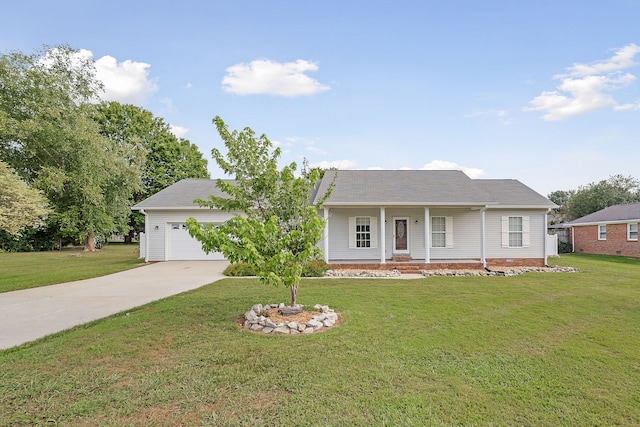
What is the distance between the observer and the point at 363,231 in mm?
14602

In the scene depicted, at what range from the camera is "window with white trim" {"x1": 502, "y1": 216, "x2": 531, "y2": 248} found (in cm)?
1483

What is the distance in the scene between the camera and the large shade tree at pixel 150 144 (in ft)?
105

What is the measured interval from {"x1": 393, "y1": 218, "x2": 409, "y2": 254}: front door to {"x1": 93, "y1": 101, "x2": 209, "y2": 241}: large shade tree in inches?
1014

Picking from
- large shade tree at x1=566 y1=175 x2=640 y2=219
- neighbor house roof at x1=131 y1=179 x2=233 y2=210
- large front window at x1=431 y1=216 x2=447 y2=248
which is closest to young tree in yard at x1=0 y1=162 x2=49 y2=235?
neighbor house roof at x1=131 y1=179 x2=233 y2=210

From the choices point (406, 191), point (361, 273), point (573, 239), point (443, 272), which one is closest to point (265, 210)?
point (361, 273)

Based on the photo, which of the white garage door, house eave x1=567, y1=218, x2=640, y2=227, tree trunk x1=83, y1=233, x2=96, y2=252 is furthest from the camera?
tree trunk x1=83, y1=233, x2=96, y2=252

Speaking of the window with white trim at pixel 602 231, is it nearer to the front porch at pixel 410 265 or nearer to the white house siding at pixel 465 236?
the white house siding at pixel 465 236

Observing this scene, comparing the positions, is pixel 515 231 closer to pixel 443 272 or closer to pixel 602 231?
pixel 443 272

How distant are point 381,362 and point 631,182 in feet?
159

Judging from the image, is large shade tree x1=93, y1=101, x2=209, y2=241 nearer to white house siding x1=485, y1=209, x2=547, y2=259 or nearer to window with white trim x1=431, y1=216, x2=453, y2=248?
window with white trim x1=431, y1=216, x2=453, y2=248

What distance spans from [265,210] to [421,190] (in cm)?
979

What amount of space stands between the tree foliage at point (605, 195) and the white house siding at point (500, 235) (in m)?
24.3

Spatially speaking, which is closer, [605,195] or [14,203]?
[14,203]

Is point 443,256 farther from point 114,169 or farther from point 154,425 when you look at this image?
point 114,169
